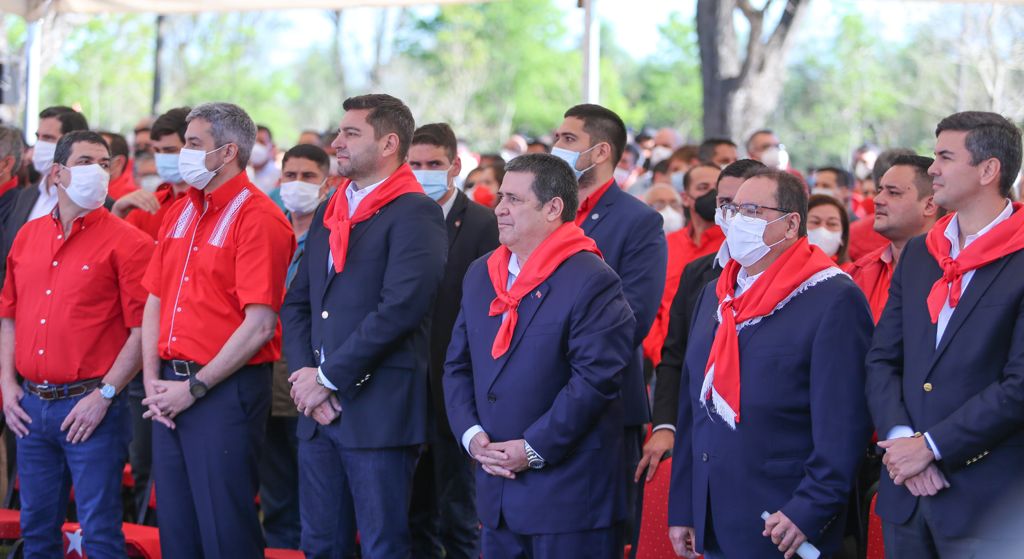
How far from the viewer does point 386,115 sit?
16.8 ft

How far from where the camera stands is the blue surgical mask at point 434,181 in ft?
20.5

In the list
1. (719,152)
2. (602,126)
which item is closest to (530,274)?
(602,126)

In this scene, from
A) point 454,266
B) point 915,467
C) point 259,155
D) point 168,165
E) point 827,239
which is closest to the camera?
point 915,467

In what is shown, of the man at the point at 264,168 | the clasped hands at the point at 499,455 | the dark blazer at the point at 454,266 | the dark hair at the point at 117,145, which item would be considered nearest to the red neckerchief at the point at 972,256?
the clasped hands at the point at 499,455

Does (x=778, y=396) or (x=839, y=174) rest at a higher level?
(x=839, y=174)

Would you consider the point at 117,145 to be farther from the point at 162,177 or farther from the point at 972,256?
the point at 972,256

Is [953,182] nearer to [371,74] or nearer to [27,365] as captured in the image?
[27,365]

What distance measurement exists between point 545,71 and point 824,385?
48793mm

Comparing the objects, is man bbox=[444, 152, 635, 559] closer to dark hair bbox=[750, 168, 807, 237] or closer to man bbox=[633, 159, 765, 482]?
man bbox=[633, 159, 765, 482]

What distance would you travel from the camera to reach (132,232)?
228 inches

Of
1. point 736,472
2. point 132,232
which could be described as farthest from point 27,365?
point 736,472

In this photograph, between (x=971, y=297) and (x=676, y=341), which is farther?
(x=676, y=341)

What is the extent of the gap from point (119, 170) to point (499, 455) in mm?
4440

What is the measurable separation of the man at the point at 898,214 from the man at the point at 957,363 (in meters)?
1.03
